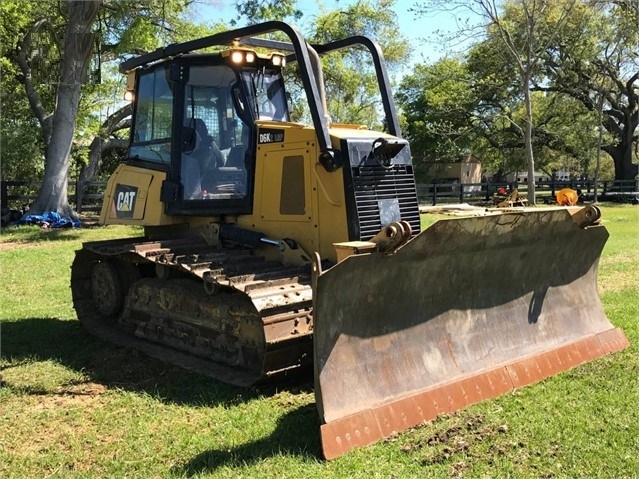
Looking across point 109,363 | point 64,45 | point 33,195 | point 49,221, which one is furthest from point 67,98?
point 109,363

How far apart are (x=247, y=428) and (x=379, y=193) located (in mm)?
2172

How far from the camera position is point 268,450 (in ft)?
12.7

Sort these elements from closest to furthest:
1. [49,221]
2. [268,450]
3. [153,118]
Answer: [268,450], [153,118], [49,221]

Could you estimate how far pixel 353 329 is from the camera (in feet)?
14.1

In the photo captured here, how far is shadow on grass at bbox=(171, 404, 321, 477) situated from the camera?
12.1ft

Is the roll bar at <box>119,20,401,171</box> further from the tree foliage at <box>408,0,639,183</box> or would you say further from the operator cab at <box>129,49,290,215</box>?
the tree foliage at <box>408,0,639,183</box>

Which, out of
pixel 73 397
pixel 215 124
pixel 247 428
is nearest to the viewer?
pixel 247 428

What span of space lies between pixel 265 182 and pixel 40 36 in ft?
55.8

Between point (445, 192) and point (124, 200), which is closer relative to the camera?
point (124, 200)

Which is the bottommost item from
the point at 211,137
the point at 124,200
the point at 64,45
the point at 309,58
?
the point at 124,200

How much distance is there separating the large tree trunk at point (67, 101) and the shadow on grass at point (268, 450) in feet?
47.8

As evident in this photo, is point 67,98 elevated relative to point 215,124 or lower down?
elevated

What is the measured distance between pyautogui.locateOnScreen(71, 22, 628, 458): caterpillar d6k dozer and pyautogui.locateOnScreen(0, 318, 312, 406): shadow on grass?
138 mm

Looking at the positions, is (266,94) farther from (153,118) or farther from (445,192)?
(445,192)
